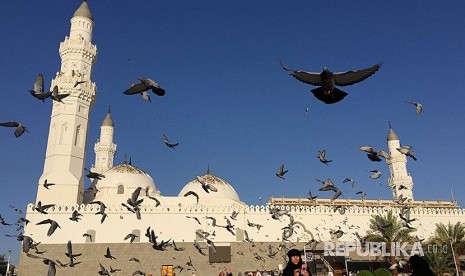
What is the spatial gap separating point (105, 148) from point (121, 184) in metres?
9.32

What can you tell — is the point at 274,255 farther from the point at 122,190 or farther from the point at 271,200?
the point at 271,200

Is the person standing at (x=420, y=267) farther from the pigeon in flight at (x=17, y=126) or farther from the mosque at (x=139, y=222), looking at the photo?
the mosque at (x=139, y=222)

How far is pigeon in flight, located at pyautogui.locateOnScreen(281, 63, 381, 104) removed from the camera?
239 inches

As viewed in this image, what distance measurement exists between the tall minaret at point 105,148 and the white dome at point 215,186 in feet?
32.9

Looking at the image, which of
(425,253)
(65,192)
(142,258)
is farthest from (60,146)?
(425,253)

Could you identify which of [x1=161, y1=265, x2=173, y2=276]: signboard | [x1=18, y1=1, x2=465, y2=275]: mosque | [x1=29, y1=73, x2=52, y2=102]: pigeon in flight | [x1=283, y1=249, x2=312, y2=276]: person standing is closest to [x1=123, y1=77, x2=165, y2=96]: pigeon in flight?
[x1=29, y1=73, x2=52, y2=102]: pigeon in flight

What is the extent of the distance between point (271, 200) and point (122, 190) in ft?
67.0


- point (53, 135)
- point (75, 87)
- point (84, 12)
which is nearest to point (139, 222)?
point (53, 135)

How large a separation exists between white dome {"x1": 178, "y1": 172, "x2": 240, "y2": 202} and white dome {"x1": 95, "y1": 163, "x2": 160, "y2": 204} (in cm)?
377

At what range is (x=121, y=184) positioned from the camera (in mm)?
38000

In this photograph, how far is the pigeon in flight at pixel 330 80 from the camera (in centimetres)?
606

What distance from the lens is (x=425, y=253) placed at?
28.1 m

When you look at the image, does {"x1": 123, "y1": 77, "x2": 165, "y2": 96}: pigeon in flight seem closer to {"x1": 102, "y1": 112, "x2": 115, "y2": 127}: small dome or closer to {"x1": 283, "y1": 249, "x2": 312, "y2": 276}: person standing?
{"x1": 283, "y1": 249, "x2": 312, "y2": 276}: person standing

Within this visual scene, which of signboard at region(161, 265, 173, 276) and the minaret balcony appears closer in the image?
signboard at region(161, 265, 173, 276)
